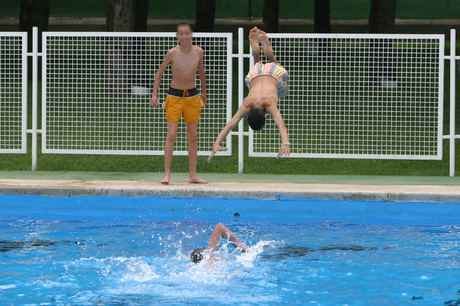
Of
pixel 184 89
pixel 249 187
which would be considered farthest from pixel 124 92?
pixel 249 187

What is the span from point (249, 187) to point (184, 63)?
1.83 m

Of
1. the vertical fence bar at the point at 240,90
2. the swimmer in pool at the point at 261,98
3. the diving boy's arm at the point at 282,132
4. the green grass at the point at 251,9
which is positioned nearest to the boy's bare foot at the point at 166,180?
the vertical fence bar at the point at 240,90

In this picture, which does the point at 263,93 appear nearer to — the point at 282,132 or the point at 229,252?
the point at 282,132

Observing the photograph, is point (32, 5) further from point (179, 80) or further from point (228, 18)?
point (228, 18)

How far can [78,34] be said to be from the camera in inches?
513

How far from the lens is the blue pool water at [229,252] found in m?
7.86

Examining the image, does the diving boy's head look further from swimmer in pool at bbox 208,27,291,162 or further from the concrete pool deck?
the concrete pool deck

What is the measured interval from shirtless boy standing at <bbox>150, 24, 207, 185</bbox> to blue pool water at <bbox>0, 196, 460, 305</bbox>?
114cm

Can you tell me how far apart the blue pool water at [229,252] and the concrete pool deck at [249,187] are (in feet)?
0.35

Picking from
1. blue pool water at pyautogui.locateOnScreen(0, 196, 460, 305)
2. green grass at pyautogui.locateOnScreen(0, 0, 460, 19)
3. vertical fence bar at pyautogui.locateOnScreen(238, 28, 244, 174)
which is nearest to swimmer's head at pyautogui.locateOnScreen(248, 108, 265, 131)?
blue pool water at pyautogui.locateOnScreen(0, 196, 460, 305)

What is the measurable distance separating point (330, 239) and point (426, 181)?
306 cm

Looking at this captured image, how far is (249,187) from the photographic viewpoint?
1129 centimetres

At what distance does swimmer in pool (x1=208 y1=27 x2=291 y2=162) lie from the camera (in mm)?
9047

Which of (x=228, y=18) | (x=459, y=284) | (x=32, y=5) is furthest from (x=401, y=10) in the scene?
(x=459, y=284)
